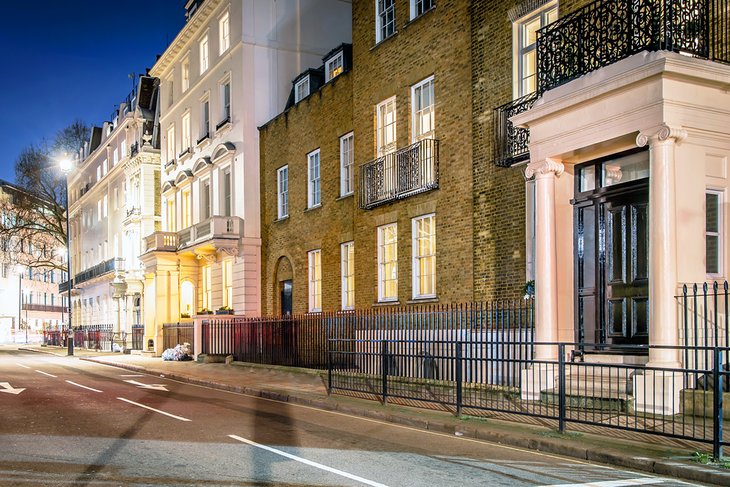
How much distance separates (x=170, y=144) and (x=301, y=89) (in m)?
12.3

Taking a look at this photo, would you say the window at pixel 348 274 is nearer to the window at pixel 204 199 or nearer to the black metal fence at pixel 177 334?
the black metal fence at pixel 177 334

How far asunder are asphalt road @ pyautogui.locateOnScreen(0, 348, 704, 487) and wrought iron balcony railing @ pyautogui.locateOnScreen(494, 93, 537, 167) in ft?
20.0

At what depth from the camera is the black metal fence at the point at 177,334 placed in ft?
99.3

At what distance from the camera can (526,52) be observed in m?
15.1

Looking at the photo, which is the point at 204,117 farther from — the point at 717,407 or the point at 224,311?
Answer: the point at 717,407

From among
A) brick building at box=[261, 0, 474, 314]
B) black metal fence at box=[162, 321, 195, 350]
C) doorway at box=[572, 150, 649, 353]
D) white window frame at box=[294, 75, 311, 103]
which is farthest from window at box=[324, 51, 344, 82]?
doorway at box=[572, 150, 649, 353]

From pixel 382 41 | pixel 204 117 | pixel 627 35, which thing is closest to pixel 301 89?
pixel 204 117

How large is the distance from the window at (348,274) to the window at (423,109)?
492cm

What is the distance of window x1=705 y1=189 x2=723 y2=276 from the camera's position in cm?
1134

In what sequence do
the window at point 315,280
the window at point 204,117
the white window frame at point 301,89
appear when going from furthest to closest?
the window at point 204,117 < the white window frame at point 301,89 < the window at point 315,280

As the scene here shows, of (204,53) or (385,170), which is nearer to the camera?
(385,170)

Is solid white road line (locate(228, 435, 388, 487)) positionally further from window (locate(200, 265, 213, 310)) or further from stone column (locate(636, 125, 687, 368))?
window (locate(200, 265, 213, 310))

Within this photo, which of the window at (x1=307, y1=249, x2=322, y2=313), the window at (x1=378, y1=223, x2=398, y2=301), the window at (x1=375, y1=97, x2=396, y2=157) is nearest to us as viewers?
the window at (x1=378, y1=223, x2=398, y2=301)

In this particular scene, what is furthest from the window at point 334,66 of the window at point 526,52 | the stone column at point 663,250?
the stone column at point 663,250
